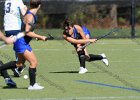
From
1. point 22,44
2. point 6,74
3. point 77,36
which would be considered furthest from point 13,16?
point 77,36

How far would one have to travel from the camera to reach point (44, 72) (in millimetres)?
16875

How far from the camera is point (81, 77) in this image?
51.2ft

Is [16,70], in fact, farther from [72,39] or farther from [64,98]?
[64,98]

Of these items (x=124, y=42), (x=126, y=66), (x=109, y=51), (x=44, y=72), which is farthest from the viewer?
(x=124, y=42)

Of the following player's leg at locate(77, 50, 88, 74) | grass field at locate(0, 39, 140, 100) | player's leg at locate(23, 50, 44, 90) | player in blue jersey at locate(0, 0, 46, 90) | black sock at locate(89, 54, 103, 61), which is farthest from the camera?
black sock at locate(89, 54, 103, 61)

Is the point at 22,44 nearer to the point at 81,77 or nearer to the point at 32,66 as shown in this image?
the point at 32,66

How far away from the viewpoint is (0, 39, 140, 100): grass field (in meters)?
12.5

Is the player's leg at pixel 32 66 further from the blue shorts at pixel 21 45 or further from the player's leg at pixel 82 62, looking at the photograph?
the player's leg at pixel 82 62

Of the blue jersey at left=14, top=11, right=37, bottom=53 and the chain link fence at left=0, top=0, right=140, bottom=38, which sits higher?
the blue jersey at left=14, top=11, right=37, bottom=53

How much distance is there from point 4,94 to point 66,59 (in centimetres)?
787

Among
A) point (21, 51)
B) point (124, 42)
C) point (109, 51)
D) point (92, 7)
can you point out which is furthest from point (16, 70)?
point (92, 7)

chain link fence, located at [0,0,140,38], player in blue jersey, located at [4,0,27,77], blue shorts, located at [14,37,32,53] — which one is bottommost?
chain link fence, located at [0,0,140,38]

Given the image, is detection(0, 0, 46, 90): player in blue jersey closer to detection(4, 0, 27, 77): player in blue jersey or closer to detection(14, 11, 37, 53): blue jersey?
detection(14, 11, 37, 53): blue jersey

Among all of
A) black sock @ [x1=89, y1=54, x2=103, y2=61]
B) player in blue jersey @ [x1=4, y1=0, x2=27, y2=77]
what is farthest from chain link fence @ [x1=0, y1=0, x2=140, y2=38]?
player in blue jersey @ [x1=4, y1=0, x2=27, y2=77]
